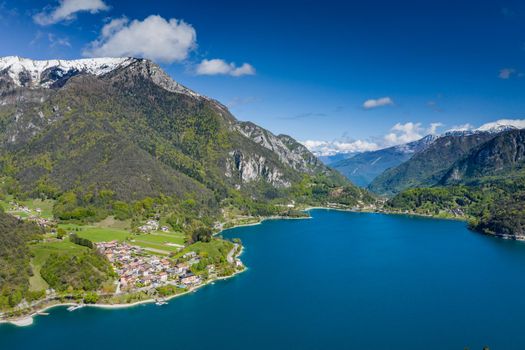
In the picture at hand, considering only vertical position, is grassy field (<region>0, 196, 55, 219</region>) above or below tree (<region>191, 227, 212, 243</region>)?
above

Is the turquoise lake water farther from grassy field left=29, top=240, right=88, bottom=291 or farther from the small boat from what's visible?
grassy field left=29, top=240, right=88, bottom=291

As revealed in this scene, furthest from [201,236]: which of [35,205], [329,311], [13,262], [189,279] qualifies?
[35,205]

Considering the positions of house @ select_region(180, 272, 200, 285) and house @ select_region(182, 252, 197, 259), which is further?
house @ select_region(182, 252, 197, 259)

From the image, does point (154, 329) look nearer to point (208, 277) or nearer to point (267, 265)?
point (208, 277)

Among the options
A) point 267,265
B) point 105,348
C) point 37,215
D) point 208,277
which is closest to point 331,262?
point 267,265

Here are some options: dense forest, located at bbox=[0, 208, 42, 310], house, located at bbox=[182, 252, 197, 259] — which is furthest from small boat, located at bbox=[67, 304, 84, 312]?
house, located at bbox=[182, 252, 197, 259]

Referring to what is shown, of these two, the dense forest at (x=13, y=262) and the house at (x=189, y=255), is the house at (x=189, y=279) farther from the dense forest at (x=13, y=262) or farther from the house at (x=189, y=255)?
the dense forest at (x=13, y=262)

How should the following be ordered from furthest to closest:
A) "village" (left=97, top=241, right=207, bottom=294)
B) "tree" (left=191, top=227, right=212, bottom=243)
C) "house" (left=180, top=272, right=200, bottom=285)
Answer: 1. "tree" (left=191, top=227, right=212, bottom=243)
2. "house" (left=180, top=272, right=200, bottom=285)
3. "village" (left=97, top=241, right=207, bottom=294)
